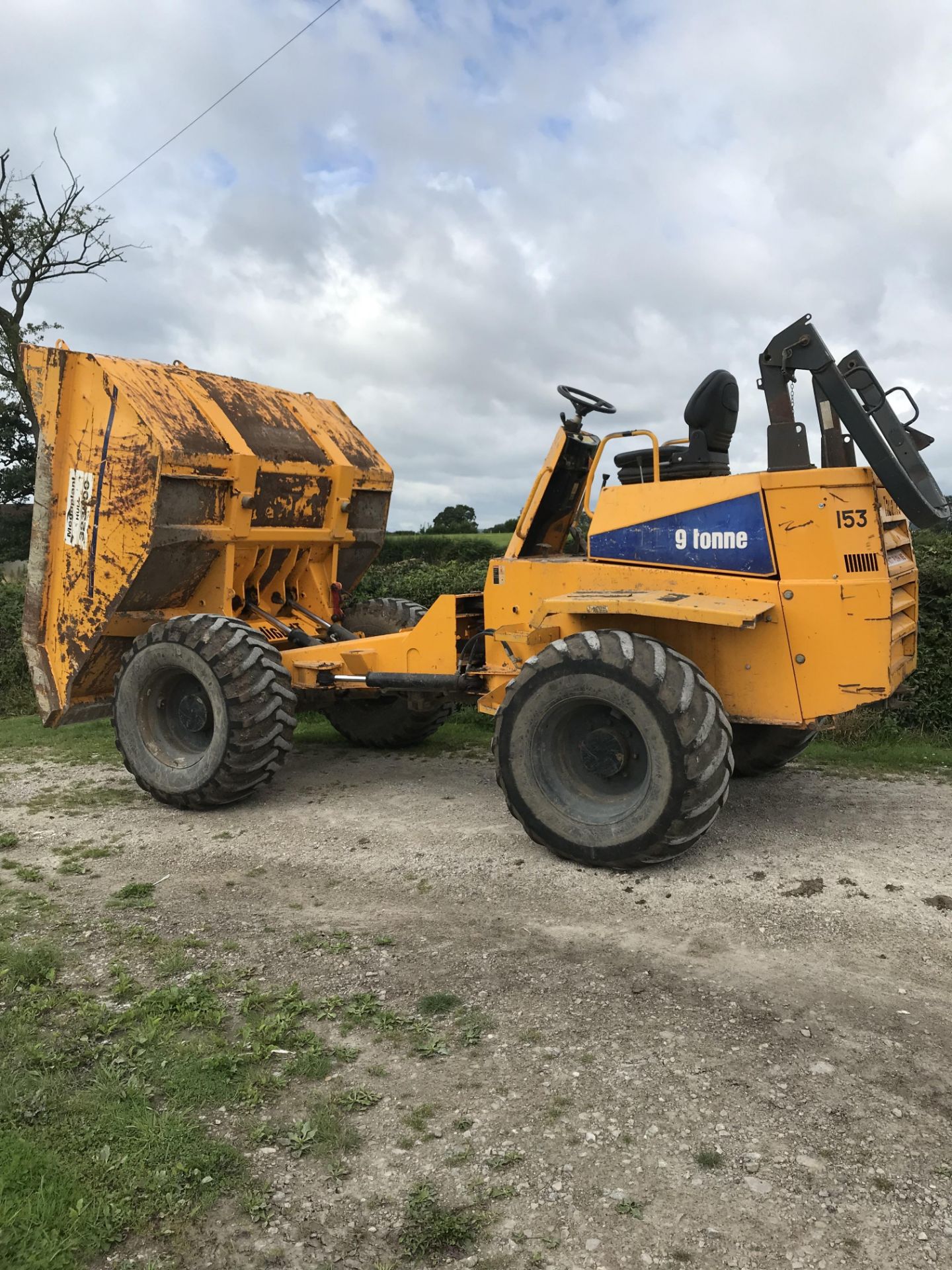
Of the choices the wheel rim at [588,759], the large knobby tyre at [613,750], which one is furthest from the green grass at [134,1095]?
the wheel rim at [588,759]

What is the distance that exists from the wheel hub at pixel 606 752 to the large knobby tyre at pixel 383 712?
9.31ft

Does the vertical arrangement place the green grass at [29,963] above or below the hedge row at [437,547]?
below

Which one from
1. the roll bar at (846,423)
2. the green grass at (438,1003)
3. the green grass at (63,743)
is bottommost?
the green grass at (438,1003)

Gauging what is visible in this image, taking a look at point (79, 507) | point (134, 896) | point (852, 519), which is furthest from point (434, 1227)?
point (79, 507)

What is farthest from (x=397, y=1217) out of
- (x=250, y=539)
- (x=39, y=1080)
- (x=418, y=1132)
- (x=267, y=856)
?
(x=250, y=539)

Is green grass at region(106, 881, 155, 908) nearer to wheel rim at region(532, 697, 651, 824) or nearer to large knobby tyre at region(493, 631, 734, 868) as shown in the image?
large knobby tyre at region(493, 631, 734, 868)

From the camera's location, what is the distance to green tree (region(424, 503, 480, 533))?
64.1 ft

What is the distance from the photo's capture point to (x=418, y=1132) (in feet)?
9.88

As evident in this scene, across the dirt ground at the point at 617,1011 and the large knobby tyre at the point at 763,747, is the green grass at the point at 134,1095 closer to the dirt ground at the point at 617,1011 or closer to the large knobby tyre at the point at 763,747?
the dirt ground at the point at 617,1011

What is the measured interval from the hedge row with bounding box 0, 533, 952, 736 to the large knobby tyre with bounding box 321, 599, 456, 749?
1483 millimetres

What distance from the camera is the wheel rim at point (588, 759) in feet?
18.1

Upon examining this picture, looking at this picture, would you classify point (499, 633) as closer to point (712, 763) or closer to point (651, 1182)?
point (712, 763)

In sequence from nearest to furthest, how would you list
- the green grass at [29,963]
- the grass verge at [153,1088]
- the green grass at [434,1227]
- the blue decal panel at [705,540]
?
the green grass at [434,1227]
the grass verge at [153,1088]
the green grass at [29,963]
the blue decal panel at [705,540]

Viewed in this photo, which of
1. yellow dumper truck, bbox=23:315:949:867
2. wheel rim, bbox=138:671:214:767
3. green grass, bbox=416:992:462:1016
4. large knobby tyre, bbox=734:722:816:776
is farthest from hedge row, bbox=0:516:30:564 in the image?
green grass, bbox=416:992:462:1016
